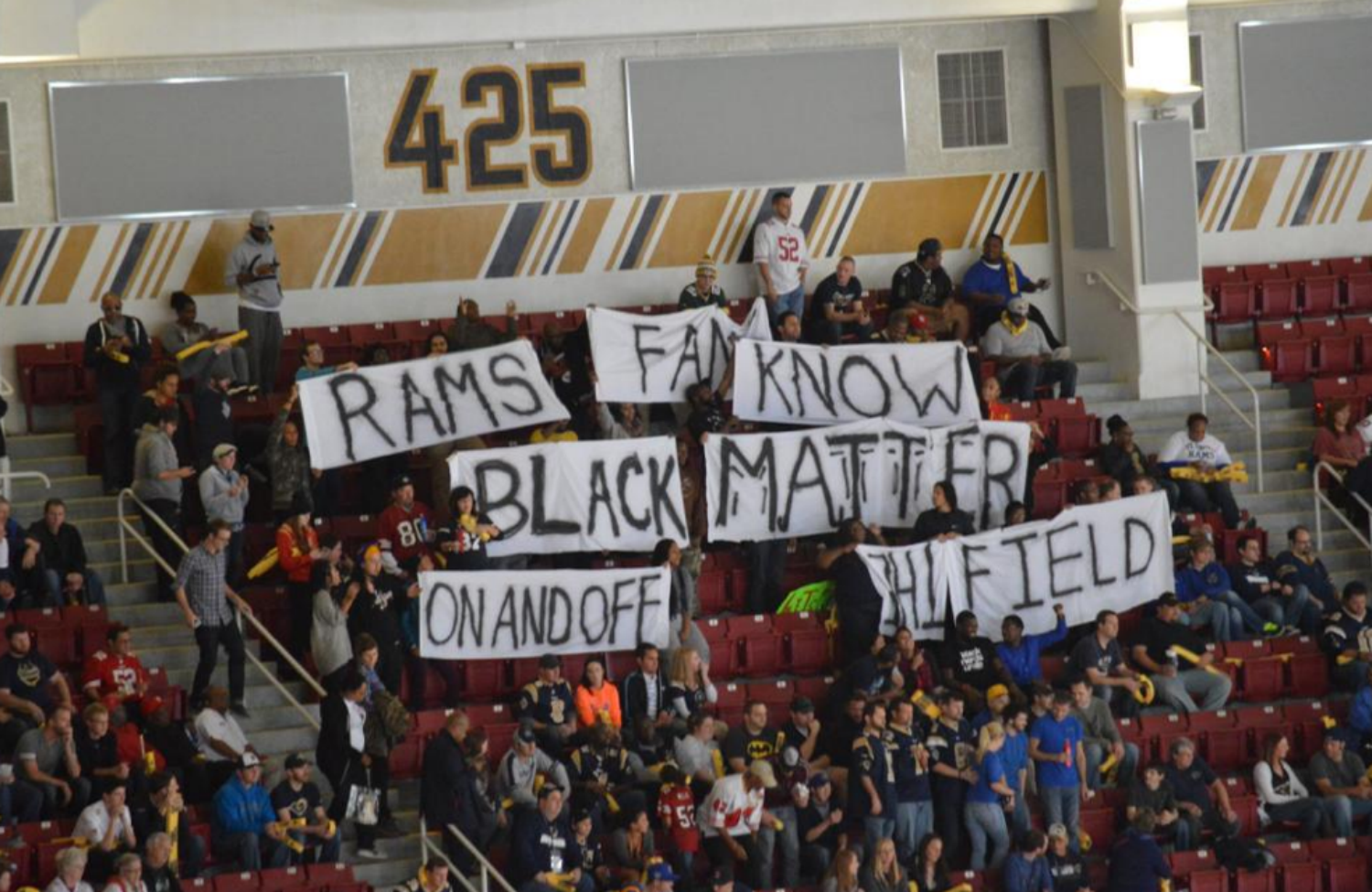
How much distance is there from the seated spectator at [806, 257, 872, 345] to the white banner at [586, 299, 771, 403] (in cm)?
95

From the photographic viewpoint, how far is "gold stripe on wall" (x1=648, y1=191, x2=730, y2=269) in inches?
968

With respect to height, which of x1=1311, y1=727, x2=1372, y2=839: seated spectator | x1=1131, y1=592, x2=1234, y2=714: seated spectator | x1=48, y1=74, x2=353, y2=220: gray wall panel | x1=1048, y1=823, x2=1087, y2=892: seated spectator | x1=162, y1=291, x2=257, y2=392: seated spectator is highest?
x1=48, y1=74, x2=353, y2=220: gray wall panel

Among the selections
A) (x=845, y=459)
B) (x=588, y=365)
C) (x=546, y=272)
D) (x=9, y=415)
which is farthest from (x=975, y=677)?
(x=9, y=415)

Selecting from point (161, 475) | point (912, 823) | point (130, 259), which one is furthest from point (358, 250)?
point (912, 823)

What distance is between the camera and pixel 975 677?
66.0 ft

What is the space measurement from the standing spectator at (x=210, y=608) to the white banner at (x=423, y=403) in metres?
1.89

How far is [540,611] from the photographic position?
65.5 ft

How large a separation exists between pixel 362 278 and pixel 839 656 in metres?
6.10

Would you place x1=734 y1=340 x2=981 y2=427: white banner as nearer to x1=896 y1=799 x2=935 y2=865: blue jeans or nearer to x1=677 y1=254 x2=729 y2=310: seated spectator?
x1=677 y1=254 x2=729 y2=310: seated spectator

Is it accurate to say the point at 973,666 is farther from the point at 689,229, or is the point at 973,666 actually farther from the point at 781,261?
the point at 689,229

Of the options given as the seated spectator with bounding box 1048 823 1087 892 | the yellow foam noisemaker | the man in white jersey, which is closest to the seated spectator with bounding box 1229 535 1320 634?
the seated spectator with bounding box 1048 823 1087 892

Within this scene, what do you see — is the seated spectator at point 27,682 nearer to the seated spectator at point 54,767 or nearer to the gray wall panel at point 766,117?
the seated spectator at point 54,767

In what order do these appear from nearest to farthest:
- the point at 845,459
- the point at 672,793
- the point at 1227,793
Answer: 1. the point at 672,793
2. the point at 1227,793
3. the point at 845,459

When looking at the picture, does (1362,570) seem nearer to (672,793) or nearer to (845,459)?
(845,459)
